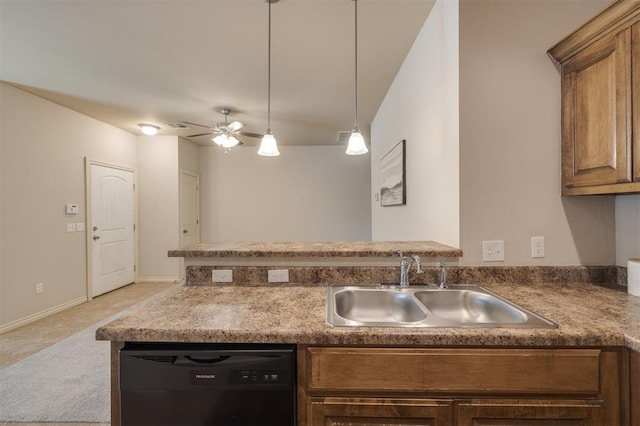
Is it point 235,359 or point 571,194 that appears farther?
point 571,194

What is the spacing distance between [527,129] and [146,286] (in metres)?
5.25

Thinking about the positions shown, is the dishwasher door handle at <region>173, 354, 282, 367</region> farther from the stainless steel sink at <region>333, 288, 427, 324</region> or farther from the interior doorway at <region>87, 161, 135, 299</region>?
the interior doorway at <region>87, 161, 135, 299</region>

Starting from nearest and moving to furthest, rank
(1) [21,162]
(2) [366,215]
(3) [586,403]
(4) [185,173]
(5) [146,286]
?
(3) [586,403] → (1) [21,162] → (5) [146,286] → (4) [185,173] → (2) [366,215]

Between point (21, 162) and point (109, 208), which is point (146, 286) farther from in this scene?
point (21, 162)

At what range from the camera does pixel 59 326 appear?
10.00ft

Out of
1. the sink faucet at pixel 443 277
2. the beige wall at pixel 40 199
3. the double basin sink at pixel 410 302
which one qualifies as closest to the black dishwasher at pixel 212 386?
the double basin sink at pixel 410 302

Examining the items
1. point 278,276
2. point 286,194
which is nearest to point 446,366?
point 278,276

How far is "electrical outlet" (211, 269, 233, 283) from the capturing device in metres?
1.60

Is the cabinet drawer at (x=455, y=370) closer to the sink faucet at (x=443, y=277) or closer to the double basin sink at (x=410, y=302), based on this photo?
the double basin sink at (x=410, y=302)

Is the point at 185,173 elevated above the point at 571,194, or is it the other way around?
the point at 185,173

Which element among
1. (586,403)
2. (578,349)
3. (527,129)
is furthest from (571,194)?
(586,403)

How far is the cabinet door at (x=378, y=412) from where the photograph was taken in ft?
3.15

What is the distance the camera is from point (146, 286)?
4609 mm

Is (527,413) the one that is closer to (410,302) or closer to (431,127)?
(410,302)
